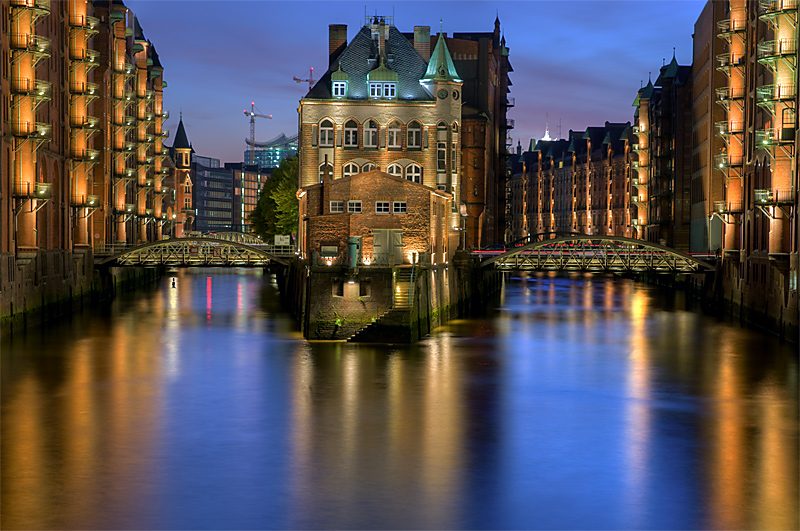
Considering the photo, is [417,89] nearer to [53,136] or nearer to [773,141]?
[53,136]

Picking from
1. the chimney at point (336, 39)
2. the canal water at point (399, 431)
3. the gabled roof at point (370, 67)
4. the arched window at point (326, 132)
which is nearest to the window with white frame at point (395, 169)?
the arched window at point (326, 132)

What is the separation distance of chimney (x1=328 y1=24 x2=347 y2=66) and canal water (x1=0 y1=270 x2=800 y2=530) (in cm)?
3354

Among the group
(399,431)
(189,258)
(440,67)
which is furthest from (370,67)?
(399,431)

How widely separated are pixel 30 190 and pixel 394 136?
29.8m

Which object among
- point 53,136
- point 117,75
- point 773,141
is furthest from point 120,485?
point 117,75

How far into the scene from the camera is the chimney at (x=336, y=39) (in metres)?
89.8

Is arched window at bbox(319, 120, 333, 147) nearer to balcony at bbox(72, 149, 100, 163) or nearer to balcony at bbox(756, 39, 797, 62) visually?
balcony at bbox(72, 149, 100, 163)

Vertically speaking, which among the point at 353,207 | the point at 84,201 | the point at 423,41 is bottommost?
the point at 353,207

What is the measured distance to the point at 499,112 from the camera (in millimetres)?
128750

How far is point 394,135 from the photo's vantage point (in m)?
80.6

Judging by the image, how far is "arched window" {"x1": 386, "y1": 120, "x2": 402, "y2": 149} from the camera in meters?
80.5

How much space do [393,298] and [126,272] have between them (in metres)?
53.6

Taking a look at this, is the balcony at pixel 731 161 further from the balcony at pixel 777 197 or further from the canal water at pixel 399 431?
the canal water at pixel 399 431

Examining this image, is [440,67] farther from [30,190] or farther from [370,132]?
[30,190]
